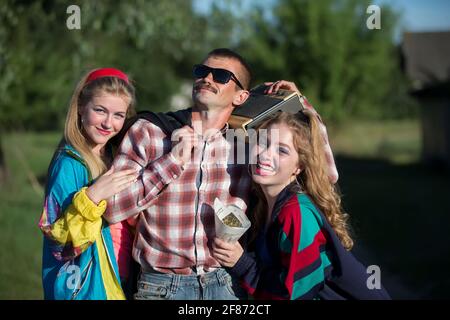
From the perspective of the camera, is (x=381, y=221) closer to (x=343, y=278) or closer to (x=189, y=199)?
(x=343, y=278)

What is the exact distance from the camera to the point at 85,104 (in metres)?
3.21

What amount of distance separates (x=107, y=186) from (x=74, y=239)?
281 millimetres

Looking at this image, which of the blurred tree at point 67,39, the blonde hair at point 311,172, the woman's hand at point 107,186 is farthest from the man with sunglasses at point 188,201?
the blurred tree at point 67,39

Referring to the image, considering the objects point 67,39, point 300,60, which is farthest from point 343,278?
point 300,60

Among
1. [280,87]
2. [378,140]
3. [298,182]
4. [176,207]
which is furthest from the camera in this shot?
[378,140]

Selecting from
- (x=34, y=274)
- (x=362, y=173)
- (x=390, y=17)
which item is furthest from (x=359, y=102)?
(x=34, y=274)

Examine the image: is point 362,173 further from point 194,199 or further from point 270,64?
point 194,199

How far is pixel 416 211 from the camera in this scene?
1191cm

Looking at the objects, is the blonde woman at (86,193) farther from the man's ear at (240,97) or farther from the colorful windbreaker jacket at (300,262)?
the colorful windbreaker jacket at (300,262)

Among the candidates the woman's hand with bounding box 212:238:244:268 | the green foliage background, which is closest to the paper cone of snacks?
the woman's hand with bounding box 212:238:244:268

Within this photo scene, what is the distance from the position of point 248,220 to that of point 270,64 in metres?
24.9

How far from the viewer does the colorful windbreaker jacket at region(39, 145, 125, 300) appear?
282cm

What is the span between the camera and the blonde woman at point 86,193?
2834 mm

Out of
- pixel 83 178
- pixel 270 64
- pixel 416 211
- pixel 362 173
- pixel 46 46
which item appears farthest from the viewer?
pixel 270 64
